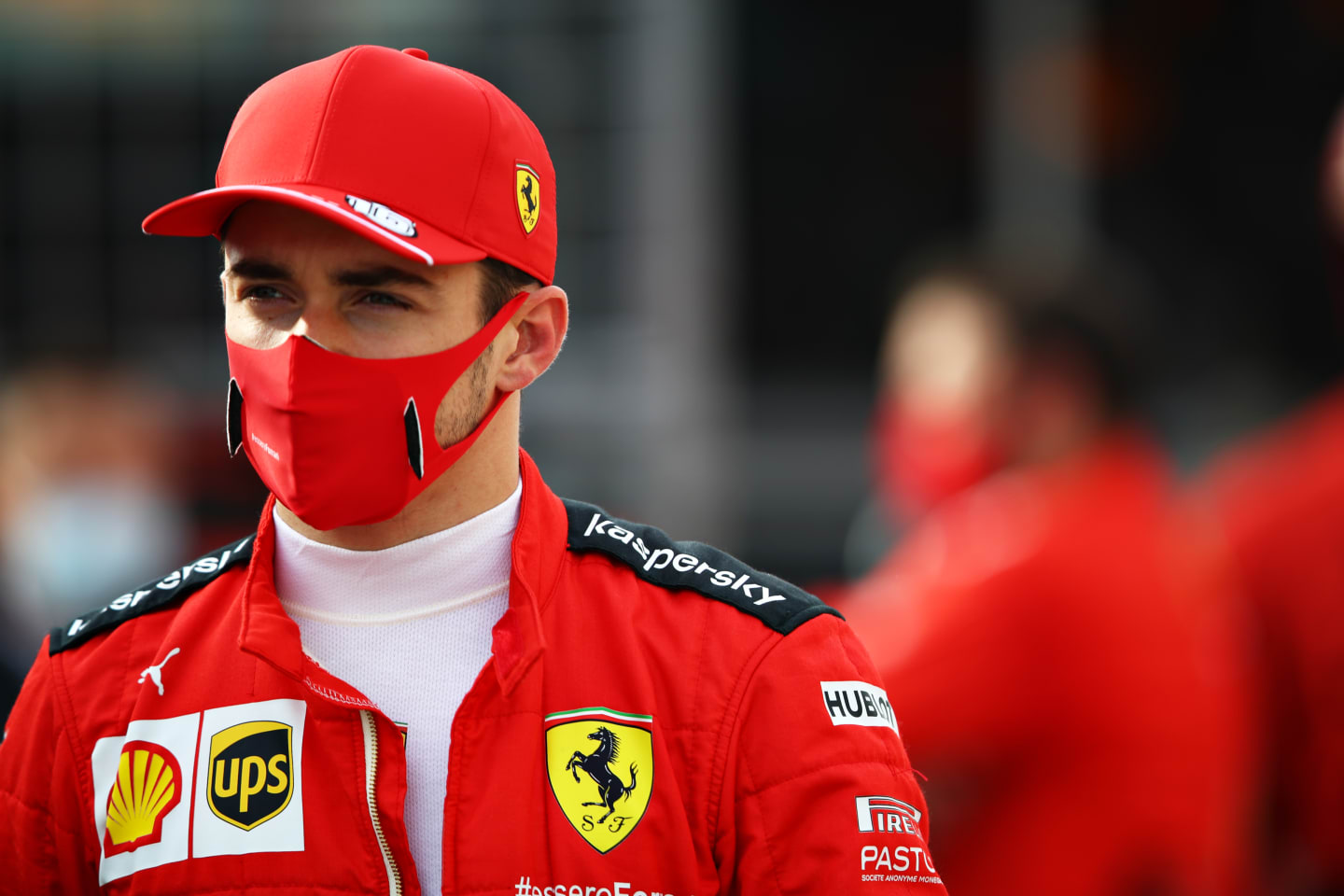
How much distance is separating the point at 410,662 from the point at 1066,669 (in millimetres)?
1935

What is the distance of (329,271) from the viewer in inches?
85.0

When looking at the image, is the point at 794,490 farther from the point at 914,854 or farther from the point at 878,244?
the point at 914,854

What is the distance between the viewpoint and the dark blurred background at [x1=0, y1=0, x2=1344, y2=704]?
9.52m

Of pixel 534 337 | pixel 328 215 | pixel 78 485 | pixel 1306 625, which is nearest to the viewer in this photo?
pixel 328 215

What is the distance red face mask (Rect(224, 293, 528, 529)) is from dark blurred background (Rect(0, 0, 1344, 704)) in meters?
7.03

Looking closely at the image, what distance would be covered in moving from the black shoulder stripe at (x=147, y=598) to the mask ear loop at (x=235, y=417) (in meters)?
0.19

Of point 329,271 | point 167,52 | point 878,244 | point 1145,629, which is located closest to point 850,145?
point 878,244

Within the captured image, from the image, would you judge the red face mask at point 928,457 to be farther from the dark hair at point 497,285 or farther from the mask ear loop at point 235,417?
the mask ear loop at point 235,417

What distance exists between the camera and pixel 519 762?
6.88ft

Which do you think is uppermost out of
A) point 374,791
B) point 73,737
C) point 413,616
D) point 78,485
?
point 78,485

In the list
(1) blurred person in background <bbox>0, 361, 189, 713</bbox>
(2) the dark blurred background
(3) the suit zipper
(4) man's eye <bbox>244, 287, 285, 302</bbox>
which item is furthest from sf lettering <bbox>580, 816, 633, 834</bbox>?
(2) the dark blurred background

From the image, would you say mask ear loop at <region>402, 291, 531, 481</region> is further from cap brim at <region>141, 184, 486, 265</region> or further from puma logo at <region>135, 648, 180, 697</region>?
puma logo at <region>135, 648, 180, 697</region>

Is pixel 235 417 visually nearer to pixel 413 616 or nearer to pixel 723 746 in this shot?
pixel 413 616

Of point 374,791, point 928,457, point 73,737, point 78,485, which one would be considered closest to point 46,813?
point 73,737
